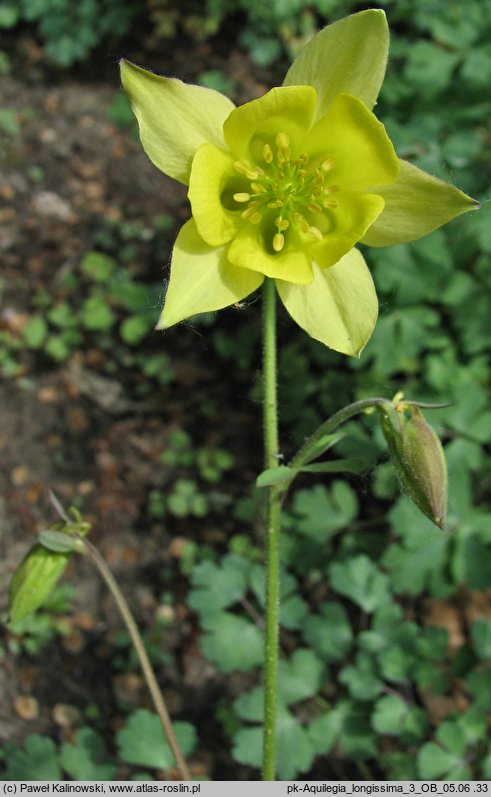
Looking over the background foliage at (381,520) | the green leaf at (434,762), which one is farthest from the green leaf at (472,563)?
the green leaf at (434,762)

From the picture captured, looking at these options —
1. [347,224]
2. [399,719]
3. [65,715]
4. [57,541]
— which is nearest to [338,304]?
[347,224]

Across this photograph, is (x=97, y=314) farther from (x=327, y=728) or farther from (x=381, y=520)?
(x=327, y=728)

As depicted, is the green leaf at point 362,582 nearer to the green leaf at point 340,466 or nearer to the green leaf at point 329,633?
the green leaf at point 329,633

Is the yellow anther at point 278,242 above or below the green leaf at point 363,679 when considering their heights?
above

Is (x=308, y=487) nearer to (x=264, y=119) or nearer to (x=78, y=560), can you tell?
(x=78, y=560)

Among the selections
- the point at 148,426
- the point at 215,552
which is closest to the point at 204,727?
the point at 215,552

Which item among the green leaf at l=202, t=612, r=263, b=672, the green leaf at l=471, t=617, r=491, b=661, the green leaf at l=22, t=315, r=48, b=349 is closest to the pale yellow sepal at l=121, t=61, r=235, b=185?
the green leaf at l=202, t=612, r=263, b=672
